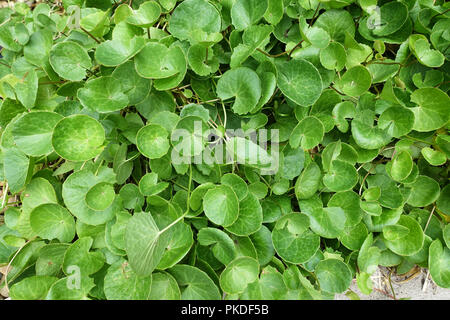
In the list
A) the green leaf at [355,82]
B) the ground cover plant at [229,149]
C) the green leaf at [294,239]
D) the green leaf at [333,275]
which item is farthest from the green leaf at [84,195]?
the green leaf at [355,82]

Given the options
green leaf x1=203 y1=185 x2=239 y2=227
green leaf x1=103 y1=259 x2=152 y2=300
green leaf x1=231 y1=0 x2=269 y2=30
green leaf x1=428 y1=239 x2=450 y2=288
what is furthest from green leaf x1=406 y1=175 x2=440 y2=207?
green leaf x1=103 y1=259 x2=152 y2=300

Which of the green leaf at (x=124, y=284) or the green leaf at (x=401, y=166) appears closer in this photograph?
the green leaf at (x=124, y=284)

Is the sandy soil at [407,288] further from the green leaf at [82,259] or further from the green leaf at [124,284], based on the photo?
the green leaf at [82,259]

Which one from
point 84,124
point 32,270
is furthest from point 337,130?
point 32,270

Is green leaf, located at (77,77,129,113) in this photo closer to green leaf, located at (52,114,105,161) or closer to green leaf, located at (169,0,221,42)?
green leaf, located at (52,114,105,161)

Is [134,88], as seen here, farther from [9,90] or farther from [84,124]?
[9,90]
